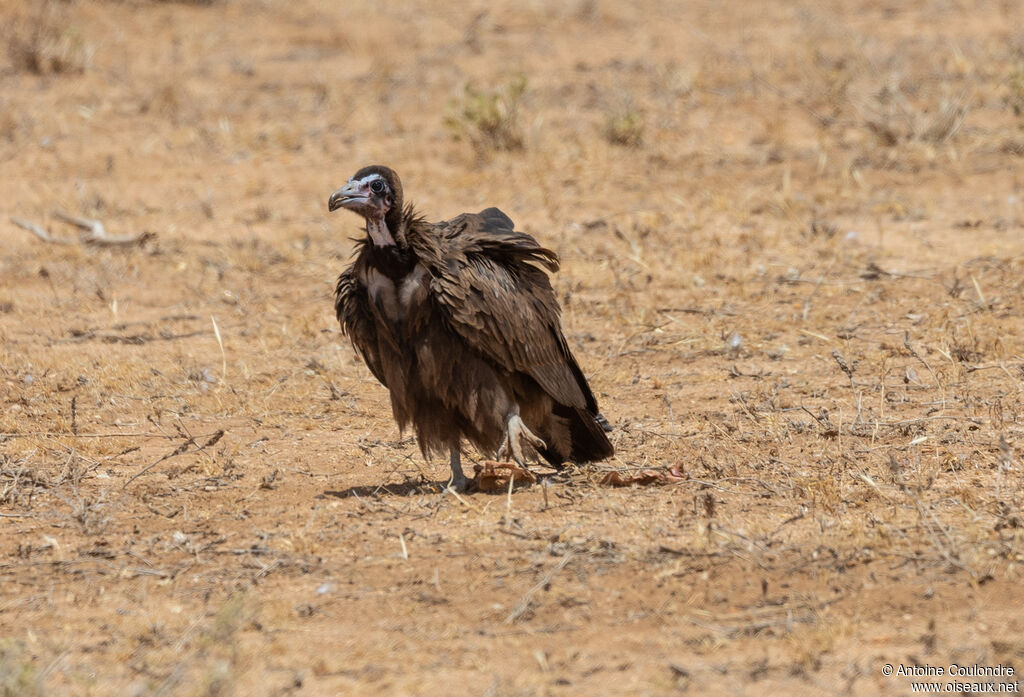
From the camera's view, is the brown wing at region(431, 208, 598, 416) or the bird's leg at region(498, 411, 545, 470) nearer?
the brown wing at region(431, 208, 598, 416)

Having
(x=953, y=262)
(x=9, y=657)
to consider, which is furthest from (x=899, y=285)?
(x=9, y=657)

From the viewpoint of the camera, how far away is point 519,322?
6039mm

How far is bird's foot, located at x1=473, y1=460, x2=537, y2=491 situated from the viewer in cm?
623

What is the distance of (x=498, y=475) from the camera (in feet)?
20.5

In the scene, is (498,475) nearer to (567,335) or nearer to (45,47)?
(567,335)

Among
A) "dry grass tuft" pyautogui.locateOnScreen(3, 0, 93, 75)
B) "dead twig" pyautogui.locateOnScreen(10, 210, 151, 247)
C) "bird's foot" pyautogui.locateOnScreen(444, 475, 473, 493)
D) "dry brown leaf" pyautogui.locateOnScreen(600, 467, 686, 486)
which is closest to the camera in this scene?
"dry brown leaf" pyautogui.locateOnScreen(600, 467, 686, 486)

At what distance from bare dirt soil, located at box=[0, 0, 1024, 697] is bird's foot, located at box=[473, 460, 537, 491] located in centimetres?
8

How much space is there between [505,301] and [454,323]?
0.95 ft

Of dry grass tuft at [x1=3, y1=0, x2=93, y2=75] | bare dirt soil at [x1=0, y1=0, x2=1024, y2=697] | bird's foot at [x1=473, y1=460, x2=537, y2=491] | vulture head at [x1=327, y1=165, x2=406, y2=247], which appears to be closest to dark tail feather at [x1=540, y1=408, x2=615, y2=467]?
bare dirt soil at [x1=0, y1=0, x2=1024, y2=697]

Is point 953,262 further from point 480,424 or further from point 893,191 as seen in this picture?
point 480,424

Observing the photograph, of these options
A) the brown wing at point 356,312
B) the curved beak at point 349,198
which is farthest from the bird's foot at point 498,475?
the curved beak at point 349,198

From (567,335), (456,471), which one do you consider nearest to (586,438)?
(456,471)

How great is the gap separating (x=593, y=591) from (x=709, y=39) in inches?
454

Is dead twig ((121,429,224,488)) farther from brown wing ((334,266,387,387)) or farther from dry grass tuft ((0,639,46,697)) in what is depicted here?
dry grass tuft ((0,639,46,697))
